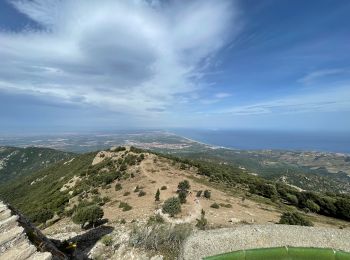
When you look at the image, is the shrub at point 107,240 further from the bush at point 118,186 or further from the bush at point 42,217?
the bush at point 118,186

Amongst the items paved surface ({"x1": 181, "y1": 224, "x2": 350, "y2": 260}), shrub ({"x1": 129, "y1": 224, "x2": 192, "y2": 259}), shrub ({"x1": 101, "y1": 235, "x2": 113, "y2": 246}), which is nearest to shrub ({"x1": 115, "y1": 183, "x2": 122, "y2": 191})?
shrub ({"x1": 101, "y1": 235, "x2": 113, "y2": 246})

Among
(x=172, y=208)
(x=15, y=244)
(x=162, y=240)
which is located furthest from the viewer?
(x=172, y=208)

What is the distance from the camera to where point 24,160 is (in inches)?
7072

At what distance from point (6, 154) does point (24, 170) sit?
3694 centimetres

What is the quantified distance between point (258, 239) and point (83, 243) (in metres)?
11.4

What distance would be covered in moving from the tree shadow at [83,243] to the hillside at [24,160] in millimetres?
151683

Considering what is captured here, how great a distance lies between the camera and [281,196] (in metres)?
43.4

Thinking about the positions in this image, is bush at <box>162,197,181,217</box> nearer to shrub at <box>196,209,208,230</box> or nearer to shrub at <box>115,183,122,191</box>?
shrub at <box>196,209,208,230</box>

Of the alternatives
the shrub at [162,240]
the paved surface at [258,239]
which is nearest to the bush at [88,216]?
the shrub at [162,240]

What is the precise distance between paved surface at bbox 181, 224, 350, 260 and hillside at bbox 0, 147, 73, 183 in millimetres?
159037

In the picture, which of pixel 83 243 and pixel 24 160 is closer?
pixel 83 243

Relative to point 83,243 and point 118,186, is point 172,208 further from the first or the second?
point 118,186

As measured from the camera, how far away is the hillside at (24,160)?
162 metres

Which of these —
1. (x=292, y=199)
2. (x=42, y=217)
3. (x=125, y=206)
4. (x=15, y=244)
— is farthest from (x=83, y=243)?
(x=292, y=199)
